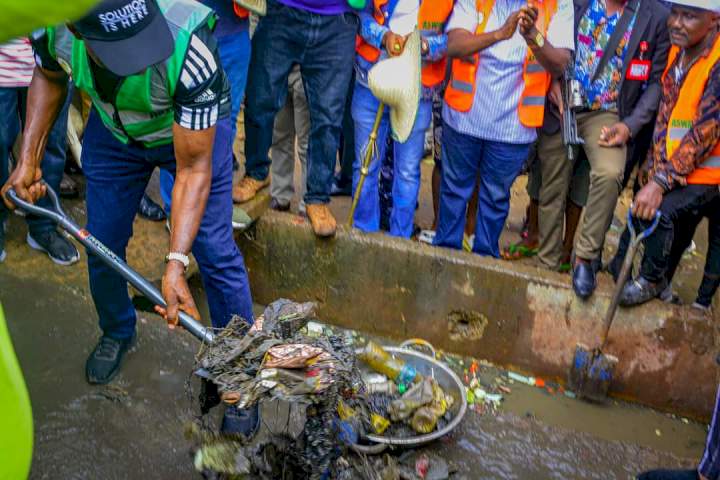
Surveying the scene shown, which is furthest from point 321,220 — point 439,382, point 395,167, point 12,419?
point 12,419

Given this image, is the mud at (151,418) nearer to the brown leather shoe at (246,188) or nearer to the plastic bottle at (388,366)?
the plastic bottle at (388,366)

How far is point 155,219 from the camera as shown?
4855 mm

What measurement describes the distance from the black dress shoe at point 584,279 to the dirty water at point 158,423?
69 centimetres

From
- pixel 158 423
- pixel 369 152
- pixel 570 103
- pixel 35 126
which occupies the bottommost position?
pixel 158 423

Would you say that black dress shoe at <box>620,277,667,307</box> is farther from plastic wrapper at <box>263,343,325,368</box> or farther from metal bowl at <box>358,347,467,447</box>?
plastic wrapper at <box>263,343,325,368</box>

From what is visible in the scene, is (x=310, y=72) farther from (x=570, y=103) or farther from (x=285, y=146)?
(x=570, y=103)

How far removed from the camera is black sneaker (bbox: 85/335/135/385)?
3.91m

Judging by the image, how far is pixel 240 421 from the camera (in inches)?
141

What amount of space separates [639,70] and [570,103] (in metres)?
0.48

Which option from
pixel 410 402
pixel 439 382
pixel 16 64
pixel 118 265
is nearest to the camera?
pixel 118 265

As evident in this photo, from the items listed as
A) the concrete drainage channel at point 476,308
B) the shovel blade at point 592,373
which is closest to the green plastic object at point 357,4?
the concrete drainage channel at point 476,308

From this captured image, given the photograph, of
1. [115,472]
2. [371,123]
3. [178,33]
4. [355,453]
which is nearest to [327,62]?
[371,123]

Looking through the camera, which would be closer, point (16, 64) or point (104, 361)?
point (104, 361)

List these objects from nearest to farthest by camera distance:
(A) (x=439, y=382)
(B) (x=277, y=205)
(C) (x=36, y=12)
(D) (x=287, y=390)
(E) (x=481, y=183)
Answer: (C) (x=36, y=12) < (D) (x=287, y=390) < (A) (x=439, y=382) < (E) (x=481, y=183) < (B) (x=277, y=205)
